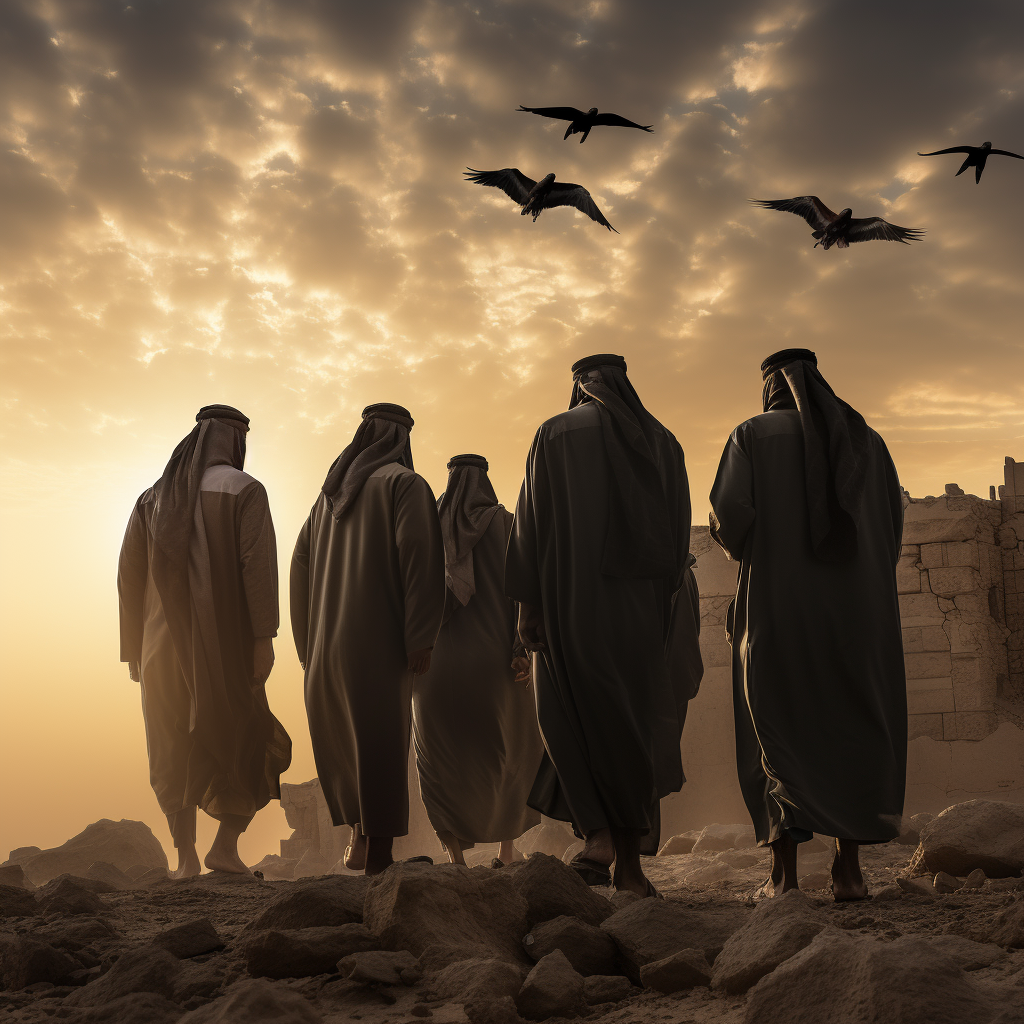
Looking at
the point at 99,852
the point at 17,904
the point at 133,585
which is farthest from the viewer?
the point at 99,852

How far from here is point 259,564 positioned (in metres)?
4.75

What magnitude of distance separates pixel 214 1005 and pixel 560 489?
7.75 feet

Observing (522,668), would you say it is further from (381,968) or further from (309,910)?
(381,968)

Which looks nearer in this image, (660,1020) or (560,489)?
(660,1020)

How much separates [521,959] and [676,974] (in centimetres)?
44

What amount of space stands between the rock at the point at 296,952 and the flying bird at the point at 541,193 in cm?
489

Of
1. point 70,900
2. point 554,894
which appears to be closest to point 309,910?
point 554,894

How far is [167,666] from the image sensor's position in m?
4.76

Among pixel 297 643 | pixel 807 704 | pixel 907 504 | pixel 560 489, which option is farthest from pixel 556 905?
pixel 907 504

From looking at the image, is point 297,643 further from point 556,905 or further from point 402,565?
point 556,905

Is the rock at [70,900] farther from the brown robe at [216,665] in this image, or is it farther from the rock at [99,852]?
the rock at [99,852]

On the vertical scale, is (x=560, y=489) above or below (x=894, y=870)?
above

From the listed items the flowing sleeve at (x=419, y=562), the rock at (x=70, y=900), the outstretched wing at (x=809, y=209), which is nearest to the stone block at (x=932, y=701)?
the outstretched wing at (x=809, y=209)

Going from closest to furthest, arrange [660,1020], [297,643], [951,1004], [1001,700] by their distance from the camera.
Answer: [951,1004]
[660,1020]
[297,643]
[1001,700]
